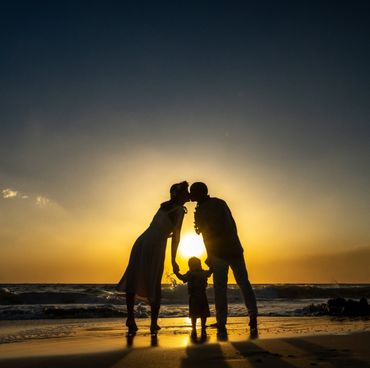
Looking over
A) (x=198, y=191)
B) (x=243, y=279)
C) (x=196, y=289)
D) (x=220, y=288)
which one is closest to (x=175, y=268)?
(x=196, y=289)

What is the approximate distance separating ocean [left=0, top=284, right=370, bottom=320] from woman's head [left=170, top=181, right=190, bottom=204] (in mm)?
2008

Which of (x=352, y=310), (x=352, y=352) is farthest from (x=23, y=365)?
(x=352, y=310)

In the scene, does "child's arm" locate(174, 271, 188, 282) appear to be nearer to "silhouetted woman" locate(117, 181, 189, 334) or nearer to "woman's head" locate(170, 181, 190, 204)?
"silhouetted woman" locate(117, 181, 189, 334)

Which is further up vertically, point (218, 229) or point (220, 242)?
point (218, 229)

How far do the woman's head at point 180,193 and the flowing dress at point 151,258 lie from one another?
4.5 inches

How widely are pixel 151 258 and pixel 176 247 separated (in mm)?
379

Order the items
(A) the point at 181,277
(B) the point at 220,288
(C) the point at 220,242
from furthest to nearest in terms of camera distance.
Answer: (A) the point at 181,277 < (C) the point at 220,242 < (B) the point at 220,288

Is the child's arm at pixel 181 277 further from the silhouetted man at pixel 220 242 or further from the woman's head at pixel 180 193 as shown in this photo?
the woman's head at pixel 180 193

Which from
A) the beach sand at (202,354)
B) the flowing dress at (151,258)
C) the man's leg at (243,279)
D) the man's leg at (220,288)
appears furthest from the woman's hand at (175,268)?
the beach sand at (202,354)

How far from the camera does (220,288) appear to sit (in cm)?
619

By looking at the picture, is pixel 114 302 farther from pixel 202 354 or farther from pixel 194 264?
pixel 202 354

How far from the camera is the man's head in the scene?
6.53m

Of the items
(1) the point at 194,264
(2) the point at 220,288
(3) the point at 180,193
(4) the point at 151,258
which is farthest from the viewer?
(1) the point at 194,264

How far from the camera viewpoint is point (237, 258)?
20.9ft
